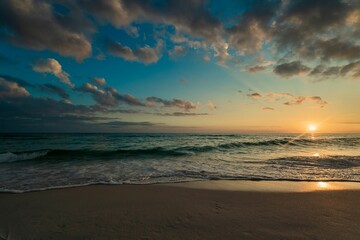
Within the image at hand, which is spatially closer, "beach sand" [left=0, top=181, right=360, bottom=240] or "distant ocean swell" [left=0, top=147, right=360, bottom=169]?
"beach sand" [left=0, top=181, right=360, bottom=240]

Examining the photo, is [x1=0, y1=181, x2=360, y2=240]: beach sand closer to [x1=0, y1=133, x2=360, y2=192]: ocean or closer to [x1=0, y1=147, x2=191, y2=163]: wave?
[x1=0, y1=133, x2=360, y2=192]: ocean

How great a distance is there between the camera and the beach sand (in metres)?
3.44

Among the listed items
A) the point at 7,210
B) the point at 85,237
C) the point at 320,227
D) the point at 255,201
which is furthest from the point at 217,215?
the point at 7,210

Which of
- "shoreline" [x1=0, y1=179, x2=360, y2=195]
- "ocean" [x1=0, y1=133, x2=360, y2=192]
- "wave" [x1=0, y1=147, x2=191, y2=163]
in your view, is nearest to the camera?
"shoreline" [x1=0, y1=179, x2=360, y2=195]

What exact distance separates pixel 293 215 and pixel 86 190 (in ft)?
18.5

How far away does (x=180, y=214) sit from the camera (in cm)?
430

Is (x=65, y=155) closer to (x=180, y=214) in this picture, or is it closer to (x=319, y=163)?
(x=180, y=214)

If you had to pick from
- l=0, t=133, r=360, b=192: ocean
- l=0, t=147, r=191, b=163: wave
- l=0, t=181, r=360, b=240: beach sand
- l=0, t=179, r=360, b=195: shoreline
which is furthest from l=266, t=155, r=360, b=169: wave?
l=0, t=147, r=191, b=163: wave

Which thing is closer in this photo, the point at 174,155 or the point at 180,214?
the point at 180,214

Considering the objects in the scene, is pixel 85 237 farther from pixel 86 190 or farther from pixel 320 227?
pixel 320 227

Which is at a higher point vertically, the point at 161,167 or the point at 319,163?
the point at 319,163

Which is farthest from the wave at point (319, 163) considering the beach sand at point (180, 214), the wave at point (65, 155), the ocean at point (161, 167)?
the wave at point (65, 155)

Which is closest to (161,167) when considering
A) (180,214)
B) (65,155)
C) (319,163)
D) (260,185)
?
(260,185)

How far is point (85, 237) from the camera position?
333cm
